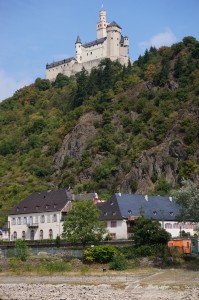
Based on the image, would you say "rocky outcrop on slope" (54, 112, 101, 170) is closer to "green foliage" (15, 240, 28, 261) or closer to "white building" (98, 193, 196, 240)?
"white building" (98, 193, 196, 240)

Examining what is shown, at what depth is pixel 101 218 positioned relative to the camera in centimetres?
7644

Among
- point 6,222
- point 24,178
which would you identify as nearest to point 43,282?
point 6,222

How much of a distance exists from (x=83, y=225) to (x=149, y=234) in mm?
9063

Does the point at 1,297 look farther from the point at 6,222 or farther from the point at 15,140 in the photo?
the point at 15,140

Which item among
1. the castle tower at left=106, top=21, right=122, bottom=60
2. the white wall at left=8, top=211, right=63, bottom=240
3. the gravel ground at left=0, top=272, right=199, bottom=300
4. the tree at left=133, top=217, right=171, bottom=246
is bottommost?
the gravel ground at left=0, top=272, right=199, bottom=300

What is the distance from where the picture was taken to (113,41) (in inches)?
7470

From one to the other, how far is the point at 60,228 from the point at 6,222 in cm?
1968

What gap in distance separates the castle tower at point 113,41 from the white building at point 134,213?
11269 centimetres

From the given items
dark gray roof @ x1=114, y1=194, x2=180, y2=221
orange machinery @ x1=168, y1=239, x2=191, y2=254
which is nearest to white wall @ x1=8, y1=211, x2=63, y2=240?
dark gray roof @ x1=114, y1=194, x2=180, y2=221

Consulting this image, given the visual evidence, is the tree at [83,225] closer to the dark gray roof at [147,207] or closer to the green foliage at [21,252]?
the green foliage at [21,252]

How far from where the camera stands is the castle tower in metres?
189

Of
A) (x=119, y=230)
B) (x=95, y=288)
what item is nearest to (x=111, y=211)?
(x=119, y=230)

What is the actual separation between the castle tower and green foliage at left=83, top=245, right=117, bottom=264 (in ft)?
445

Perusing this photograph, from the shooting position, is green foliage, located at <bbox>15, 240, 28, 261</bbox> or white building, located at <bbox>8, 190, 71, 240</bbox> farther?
white building, located at <bbox>8, 190, 71, 240</bbox>
